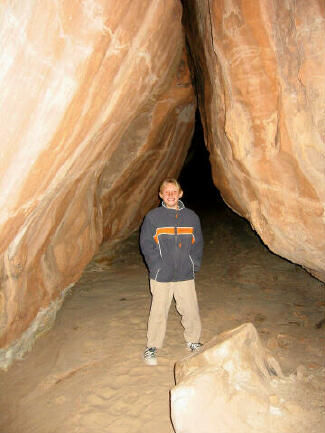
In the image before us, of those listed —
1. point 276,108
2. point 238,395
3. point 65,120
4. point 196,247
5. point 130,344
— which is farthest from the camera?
point 130,344

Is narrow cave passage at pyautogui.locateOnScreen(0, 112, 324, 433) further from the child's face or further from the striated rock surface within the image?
the child's face

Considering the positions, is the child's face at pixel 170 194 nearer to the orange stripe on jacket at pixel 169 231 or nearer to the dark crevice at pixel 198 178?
the orange stripe on jacket at pixel 169 231

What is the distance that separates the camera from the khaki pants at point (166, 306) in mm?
3410

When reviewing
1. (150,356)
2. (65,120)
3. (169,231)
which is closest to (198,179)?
(169,231)

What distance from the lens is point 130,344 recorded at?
391cm

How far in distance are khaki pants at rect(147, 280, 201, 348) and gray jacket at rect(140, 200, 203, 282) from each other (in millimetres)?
97

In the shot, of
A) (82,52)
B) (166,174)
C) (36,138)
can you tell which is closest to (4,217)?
(36,138)

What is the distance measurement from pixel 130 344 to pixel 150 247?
1363mm

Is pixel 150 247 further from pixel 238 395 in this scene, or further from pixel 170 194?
pixel 238 395

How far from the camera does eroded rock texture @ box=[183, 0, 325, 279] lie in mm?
2709

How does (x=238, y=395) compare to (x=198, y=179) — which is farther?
(x=198, y=179)

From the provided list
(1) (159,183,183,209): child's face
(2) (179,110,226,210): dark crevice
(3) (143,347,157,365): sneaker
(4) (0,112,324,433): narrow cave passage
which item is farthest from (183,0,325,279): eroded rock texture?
(2) (179,110,226,210): dark crevice

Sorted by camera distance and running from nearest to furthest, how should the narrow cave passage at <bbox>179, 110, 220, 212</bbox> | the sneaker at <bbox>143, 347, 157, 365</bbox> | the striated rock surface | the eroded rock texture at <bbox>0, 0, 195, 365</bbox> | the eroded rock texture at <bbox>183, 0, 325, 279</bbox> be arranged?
the eroded rock texture at <bbox>0, 0, 195, 365</bbox> < the striated rock surface < the eroded rock texture at <bbox>183, 0, 325, 279</bbox> < the sneaker at <bbox>143, 347, 157, 365</bbox> < the narrow cave passage at <bbox>179, 110, 220, 212</bbox>

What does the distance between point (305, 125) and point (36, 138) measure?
232cm
